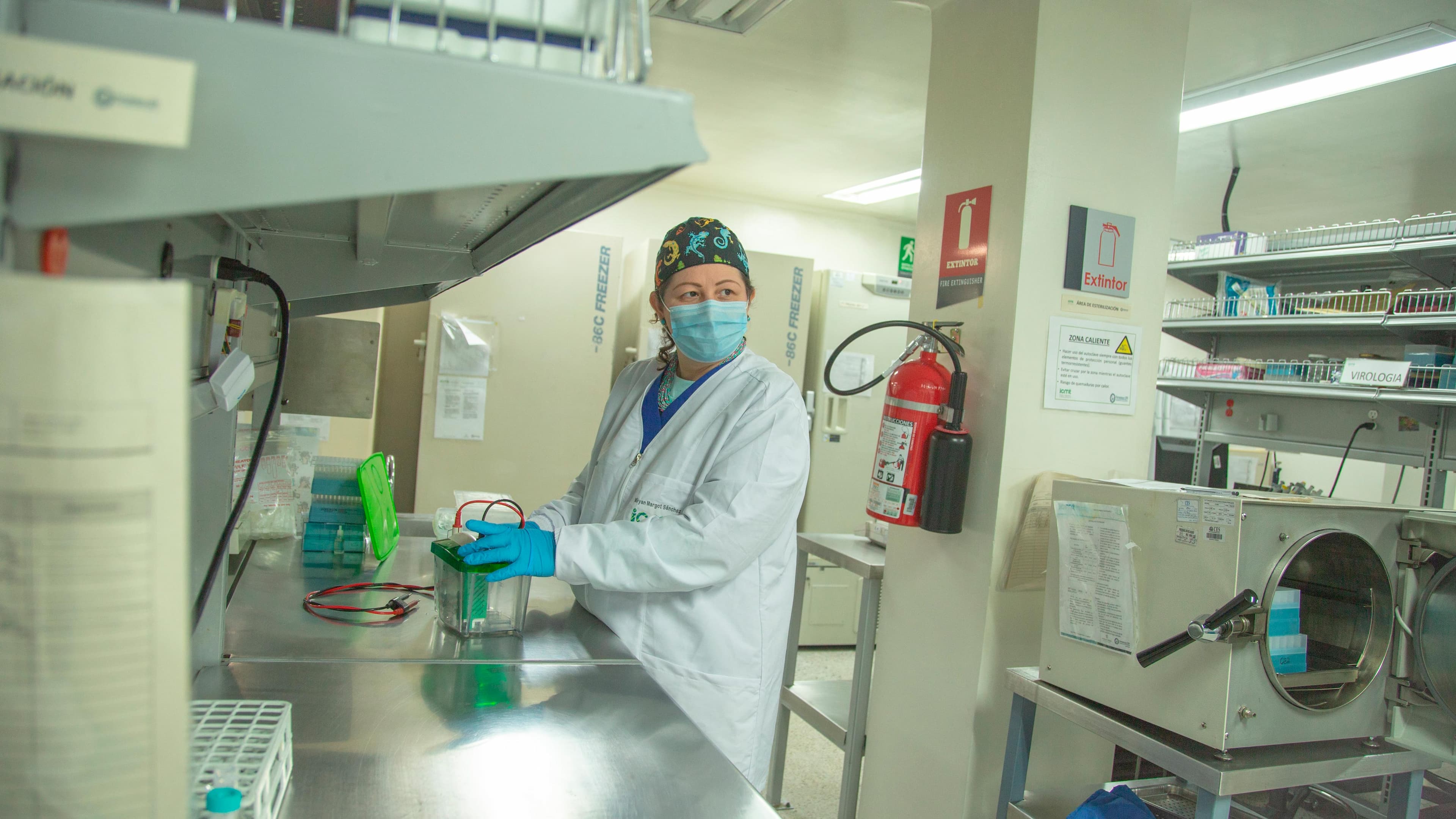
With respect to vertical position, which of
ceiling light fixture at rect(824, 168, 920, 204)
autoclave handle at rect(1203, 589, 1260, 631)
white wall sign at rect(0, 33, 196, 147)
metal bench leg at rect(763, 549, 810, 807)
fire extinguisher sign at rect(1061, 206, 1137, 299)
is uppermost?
ceiling light fixture at rect(824, 168, 920, 204)

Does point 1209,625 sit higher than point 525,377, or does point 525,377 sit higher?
point 525,377

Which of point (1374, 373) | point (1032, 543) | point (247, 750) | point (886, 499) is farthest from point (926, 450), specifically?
point (1374, 373)

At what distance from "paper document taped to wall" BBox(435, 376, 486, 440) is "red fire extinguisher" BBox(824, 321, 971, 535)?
232cm

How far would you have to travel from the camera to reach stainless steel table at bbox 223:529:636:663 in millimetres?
1259

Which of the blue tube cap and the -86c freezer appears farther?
the -86c freezer

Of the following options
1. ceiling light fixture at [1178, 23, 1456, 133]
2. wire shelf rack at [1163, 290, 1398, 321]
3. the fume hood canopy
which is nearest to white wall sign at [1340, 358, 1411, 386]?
wire shelf rack at [1163, 290, 1398, 321]

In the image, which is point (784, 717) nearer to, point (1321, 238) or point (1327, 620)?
point (1327, 620)

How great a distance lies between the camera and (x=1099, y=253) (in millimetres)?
2031

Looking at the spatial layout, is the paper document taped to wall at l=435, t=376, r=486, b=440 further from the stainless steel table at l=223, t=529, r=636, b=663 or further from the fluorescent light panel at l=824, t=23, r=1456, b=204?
the fluorescent light panel at l=824, t=23, r=1456, b=204

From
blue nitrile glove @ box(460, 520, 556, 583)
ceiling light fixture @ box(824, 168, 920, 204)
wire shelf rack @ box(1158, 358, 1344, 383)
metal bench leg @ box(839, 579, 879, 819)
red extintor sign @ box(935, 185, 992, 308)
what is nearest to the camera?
blue nitrile glove @ box(460, 520, 556, 583)

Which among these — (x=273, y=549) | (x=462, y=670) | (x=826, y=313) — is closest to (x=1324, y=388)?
(x=826, y=313)

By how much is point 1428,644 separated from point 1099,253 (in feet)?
3.44

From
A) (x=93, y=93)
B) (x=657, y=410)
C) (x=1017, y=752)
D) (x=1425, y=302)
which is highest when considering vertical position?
(x=1425, y=302)

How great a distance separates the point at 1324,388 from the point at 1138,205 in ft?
4.84
